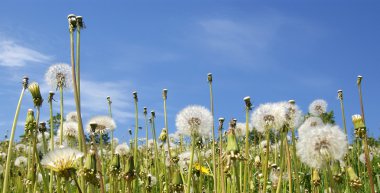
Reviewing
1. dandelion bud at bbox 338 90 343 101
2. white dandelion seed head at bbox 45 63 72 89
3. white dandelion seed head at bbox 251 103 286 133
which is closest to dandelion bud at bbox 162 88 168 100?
white dandelion seed head at bbox 45 63 72 89

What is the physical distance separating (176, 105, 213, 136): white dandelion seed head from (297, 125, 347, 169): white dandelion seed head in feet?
3.47

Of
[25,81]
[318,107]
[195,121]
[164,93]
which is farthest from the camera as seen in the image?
[318,107]

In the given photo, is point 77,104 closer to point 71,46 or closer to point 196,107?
point 71,46

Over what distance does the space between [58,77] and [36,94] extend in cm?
98

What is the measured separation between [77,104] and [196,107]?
147cm

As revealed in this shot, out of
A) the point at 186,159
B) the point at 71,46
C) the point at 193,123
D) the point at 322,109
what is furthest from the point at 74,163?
the point at 322,109

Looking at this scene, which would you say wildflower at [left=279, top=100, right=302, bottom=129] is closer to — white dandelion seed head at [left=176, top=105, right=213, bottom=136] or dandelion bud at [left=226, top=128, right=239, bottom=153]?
white dandelion seed head at [left=176, top=105, right=213, bottom=136]

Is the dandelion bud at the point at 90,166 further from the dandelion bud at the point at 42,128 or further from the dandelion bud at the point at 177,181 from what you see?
the dandelion bud at the point at 177,181

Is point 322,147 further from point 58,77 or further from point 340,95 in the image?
point 340,95

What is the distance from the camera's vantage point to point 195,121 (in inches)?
141

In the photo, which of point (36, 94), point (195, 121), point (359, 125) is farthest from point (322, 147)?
point (36, 94)

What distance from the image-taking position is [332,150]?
2.54 m

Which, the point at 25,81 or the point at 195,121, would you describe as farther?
the point at 195,121

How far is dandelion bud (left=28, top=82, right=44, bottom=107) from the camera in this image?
10.1 feet
